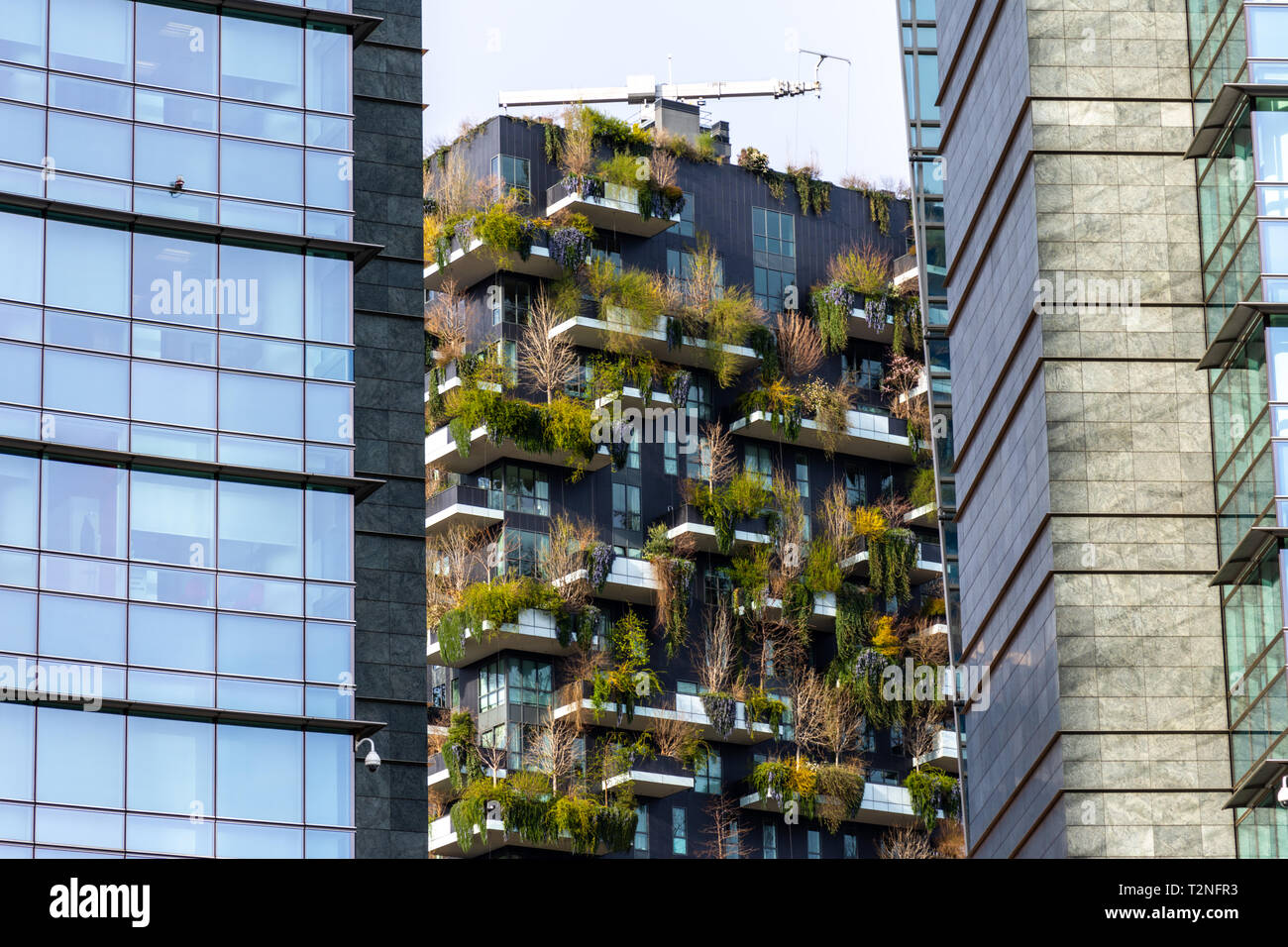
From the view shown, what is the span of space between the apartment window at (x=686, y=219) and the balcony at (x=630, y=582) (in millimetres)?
15171

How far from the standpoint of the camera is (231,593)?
4003cm

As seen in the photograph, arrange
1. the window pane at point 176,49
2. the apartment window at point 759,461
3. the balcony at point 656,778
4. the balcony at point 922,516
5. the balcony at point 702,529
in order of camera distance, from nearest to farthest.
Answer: the window pane at point 176,49 < the balcony at point 656,778 < the balcony at point 702,529 < the apartment window at point 759,461 < the balcony at point 922,516

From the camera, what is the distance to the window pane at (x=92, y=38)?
41562mm

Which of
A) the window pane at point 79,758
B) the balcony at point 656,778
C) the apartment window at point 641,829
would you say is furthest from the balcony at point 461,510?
the window pane at point 79,758

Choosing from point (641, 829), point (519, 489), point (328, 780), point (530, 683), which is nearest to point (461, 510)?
point (519, 489)

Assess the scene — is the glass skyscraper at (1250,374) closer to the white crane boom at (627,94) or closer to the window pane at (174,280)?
the window pane at (174,280)

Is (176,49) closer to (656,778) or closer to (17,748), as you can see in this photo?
(17,748)

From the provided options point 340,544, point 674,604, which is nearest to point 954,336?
point 340,544

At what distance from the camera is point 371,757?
40.6 metres

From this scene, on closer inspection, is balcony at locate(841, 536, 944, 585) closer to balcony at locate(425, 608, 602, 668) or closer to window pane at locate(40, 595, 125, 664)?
balcony at locate(425, 608, 602, 668)

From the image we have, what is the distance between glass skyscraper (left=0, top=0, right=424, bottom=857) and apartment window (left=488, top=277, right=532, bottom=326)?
2075 inches

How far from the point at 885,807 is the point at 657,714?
991cm
